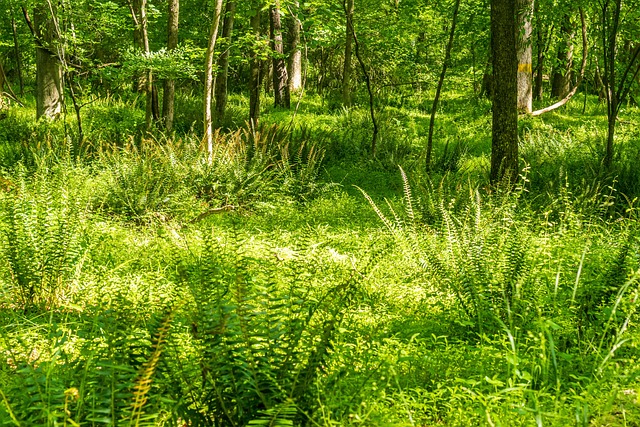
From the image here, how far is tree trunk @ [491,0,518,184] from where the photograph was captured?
6.37 m

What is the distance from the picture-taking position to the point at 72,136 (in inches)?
403

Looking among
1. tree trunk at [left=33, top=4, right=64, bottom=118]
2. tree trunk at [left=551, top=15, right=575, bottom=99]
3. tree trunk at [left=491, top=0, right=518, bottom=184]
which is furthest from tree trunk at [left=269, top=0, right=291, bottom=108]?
tree trunk at [left=491, top=0, right=518, bottom=184]

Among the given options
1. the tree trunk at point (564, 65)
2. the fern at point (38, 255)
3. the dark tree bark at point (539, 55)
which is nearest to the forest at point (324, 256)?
the fern at point (38, 255)

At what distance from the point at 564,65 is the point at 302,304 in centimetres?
1733

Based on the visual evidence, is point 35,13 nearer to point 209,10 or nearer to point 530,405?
point 209,10

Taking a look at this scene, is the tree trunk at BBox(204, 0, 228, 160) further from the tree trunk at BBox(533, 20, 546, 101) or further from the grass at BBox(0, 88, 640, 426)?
the tree trunk at BBox(533, 20, 546, 101)

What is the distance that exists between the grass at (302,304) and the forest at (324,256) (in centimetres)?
2

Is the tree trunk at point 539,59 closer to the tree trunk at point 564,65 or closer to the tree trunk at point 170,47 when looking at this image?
the tree trunk at point 564,65

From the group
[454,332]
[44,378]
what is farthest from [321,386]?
[454,332]

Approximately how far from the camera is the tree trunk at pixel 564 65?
15.6 metres

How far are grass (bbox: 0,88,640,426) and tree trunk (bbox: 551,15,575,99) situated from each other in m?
7.50

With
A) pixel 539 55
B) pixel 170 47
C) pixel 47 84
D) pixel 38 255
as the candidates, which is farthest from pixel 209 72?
pixel 539 55

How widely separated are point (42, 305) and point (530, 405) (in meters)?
3.10

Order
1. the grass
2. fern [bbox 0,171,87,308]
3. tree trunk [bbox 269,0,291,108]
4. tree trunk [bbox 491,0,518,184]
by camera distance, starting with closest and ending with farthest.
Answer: the grass < fern [bbox 0,171,87,308] < tree trunk [bbox 491,0,518,184] < tree trunk [bbox 269,0,291,108]
